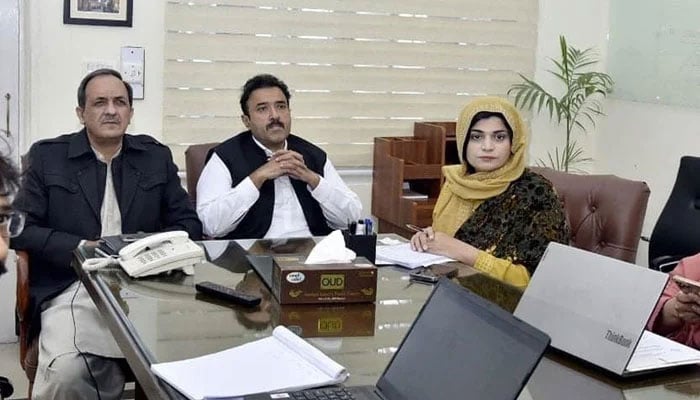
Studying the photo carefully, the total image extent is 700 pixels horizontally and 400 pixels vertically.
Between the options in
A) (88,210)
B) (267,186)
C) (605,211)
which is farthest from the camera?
(267,186)

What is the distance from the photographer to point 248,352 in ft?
5.56

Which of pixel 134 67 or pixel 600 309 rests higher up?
pixel 134 67

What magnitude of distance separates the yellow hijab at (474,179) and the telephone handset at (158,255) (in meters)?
1.02

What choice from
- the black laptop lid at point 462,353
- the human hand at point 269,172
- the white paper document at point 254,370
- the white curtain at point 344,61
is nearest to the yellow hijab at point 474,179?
the human hand at point 269,172

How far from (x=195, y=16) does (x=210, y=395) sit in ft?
9.31

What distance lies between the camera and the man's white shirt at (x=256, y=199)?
3320mm

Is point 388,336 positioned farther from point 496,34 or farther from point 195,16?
point 496,34

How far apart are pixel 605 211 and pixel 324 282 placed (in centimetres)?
146

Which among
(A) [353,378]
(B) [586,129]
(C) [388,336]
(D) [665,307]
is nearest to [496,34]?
(B) [586,129]

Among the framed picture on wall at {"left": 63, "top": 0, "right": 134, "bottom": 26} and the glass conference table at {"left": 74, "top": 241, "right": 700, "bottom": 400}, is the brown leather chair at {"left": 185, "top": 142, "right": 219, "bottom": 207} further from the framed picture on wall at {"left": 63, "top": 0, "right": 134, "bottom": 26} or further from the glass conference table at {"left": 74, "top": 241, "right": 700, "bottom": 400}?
the glass conference table at {"left": 74, "top": 241, "right": 700, "bottom": 400}

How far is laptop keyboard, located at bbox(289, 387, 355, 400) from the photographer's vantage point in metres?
1.47

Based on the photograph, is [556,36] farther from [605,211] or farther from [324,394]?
[324,394]

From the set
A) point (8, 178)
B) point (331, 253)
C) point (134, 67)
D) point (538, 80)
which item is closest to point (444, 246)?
point (331, 253)

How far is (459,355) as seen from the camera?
53.9 inches
